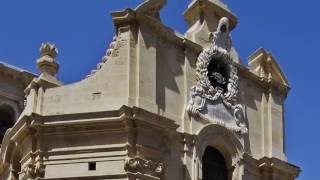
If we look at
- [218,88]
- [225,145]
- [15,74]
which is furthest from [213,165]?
[15,74]

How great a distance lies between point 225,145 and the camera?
94.7 feet

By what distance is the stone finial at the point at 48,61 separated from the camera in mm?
28047

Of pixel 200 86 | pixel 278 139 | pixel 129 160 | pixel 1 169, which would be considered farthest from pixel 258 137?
pixel 1 169

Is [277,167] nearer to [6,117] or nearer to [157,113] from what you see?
[157,113]

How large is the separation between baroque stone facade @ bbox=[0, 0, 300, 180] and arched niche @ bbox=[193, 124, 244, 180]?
0.10 feet

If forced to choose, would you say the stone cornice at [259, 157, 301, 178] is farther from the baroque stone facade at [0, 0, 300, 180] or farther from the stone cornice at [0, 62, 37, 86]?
the stone cornice at [0, 62, 37, 86]

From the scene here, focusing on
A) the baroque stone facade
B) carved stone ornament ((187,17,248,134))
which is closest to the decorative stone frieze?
the baroque stone facade

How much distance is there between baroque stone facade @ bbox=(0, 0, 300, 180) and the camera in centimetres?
2639

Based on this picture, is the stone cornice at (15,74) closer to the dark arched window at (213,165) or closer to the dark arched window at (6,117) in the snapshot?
the dark arched window at (6,117)

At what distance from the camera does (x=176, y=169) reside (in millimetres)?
27297

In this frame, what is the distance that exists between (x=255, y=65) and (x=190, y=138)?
17.2 feet

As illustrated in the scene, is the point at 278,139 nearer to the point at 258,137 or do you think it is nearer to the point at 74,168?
the point at 258,137

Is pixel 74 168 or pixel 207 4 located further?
pixel 207 4

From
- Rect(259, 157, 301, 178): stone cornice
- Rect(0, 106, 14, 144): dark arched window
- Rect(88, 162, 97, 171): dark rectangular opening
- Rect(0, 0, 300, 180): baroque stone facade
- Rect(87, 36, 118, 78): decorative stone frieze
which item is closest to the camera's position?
Rect(88, 162, 97, 171): dark rectangular opening
